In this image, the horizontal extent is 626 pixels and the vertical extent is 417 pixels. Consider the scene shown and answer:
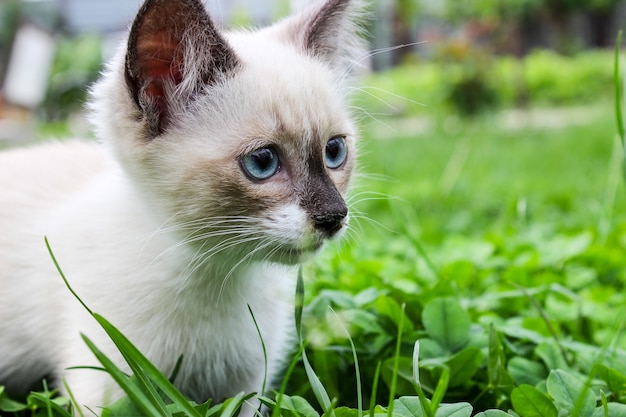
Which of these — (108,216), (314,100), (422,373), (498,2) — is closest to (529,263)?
(422,373)

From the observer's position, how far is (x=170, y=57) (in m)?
1.35

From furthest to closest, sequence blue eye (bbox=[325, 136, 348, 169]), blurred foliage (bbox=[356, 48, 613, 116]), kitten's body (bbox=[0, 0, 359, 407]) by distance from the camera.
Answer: blurred foliage (bbox=[356, 48, 613, 116])
blue eye (bbox=[325, 136, 348, 169])
kitten's body (bbox=[0, 0, 359, 407])

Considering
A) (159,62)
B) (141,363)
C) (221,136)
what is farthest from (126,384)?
(159,62)

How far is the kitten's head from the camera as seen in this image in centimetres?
130

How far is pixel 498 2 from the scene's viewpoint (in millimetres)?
17828

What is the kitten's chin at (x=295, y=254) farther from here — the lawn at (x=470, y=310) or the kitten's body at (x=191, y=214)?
the lawn at (x=470, y=310)

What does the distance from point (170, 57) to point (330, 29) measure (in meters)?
0.46

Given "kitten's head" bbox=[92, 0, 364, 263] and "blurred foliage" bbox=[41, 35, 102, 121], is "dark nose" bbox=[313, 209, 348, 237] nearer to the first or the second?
"kitten's head" bbox=[92, 0, 364, 263]

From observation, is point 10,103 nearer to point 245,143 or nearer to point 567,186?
point 567,186

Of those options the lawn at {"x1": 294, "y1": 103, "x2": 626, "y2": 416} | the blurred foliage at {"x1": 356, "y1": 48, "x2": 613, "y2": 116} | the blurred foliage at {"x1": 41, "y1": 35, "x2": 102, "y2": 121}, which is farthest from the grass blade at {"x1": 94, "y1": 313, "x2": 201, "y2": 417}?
the blurred foliage at {"x1": 41, "y1": 35, "x2": 102, "y2": 121}

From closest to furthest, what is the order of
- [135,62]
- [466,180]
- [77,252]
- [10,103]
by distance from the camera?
1. [135,62]
2. [77,252]
3. [466,180]
4. [10,103]

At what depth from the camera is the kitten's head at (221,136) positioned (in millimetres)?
1297

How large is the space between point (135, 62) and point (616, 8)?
2060 cm

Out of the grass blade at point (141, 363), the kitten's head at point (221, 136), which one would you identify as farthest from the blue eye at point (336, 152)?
the grass blade at point (141, 363)
